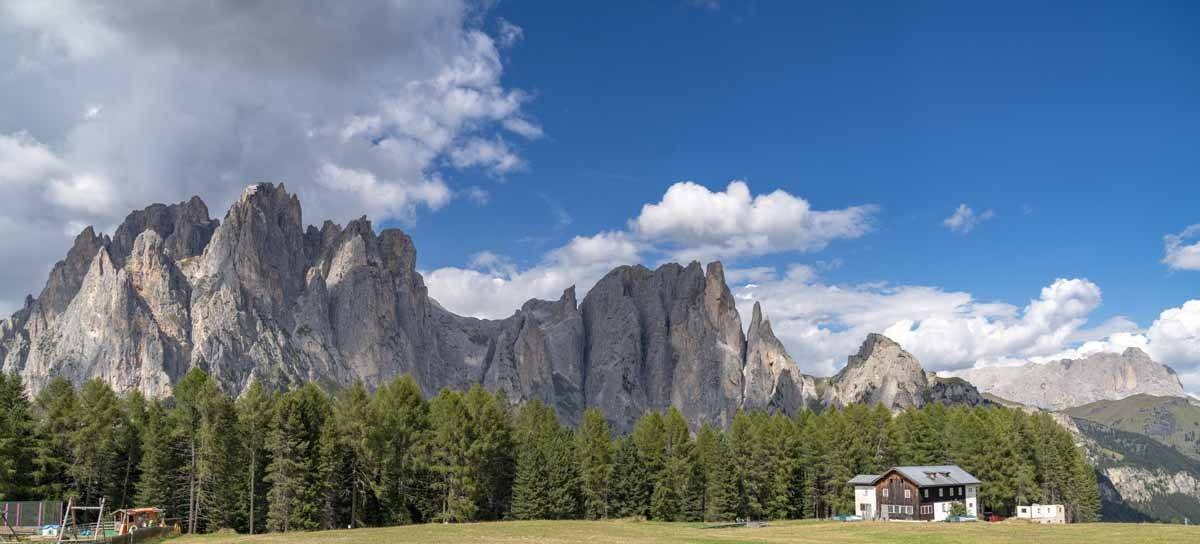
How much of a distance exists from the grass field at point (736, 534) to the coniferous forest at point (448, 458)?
8.75 metres

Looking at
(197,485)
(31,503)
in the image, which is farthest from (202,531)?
(31,503)

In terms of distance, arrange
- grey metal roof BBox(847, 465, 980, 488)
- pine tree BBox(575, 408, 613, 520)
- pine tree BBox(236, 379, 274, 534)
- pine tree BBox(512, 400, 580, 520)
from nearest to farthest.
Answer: pine tree BBox(236, 379, 274, 534) < pine tree BBox(512, 400, 580, 520) < grey metal roof BBox(847, 465, 980, 488) < pine tree BBox(575, 408, 613, 520)

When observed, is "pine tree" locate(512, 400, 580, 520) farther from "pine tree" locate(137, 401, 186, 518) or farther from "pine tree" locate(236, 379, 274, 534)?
"pine tree" locate(137, 401, 186, 518)

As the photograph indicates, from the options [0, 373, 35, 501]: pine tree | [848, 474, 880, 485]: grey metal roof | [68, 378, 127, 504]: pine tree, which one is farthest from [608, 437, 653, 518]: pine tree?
[0, 373, 35, 501]: pine tree

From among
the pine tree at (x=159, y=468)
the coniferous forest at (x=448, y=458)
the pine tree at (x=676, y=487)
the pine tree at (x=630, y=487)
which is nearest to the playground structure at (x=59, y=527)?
the coniferous forest at (x=448, y=458)

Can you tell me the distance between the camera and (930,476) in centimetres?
8631

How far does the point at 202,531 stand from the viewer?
68.9 meters

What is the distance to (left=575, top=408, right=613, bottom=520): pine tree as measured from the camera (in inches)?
3482

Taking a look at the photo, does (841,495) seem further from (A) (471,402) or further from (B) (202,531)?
(B) (202,531)

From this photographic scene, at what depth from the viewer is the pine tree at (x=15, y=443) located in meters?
59.5

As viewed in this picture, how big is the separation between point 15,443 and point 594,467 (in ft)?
165

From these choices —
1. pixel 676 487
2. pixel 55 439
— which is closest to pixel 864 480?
pixel 676 487

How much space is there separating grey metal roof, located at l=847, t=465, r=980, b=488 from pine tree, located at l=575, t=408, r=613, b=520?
25733 millimetres

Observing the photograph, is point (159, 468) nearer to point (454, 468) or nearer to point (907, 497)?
point (454, 468)
